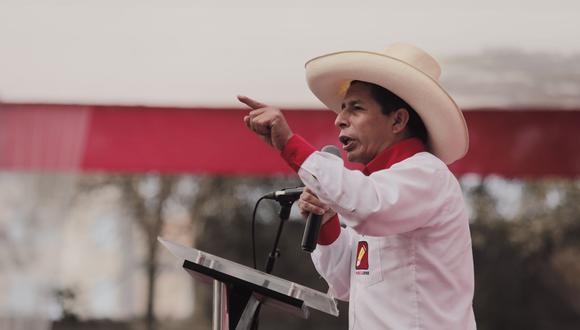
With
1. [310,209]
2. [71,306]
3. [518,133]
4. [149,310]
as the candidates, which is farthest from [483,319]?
[310,209]

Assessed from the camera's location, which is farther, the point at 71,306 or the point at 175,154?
the point at 71,306

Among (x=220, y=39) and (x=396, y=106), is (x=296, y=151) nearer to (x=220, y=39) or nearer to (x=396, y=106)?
(x=396, y=106)

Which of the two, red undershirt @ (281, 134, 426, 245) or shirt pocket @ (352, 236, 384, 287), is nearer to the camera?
red undershirt @ (281, 134, 426, 245)

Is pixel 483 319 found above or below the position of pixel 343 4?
below

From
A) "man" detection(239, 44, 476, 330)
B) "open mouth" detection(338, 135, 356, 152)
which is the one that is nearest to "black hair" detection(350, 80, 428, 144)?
"man" detection(239, 44, 476, 330)

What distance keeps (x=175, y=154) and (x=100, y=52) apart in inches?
28.1

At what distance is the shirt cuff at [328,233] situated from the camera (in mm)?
2139

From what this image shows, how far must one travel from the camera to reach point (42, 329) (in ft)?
14.5

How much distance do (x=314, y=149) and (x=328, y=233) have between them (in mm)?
461

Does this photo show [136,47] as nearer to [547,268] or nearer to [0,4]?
[0,4]

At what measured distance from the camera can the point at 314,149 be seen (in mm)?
1728

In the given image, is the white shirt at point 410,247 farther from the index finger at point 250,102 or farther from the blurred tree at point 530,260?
the blurred tree at point 530,260

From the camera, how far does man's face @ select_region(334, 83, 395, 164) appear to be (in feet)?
6.46

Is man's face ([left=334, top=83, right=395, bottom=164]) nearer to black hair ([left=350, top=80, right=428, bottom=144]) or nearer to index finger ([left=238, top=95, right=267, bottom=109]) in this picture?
black hair ([left=350, top=80, right=428, bottom=144])
